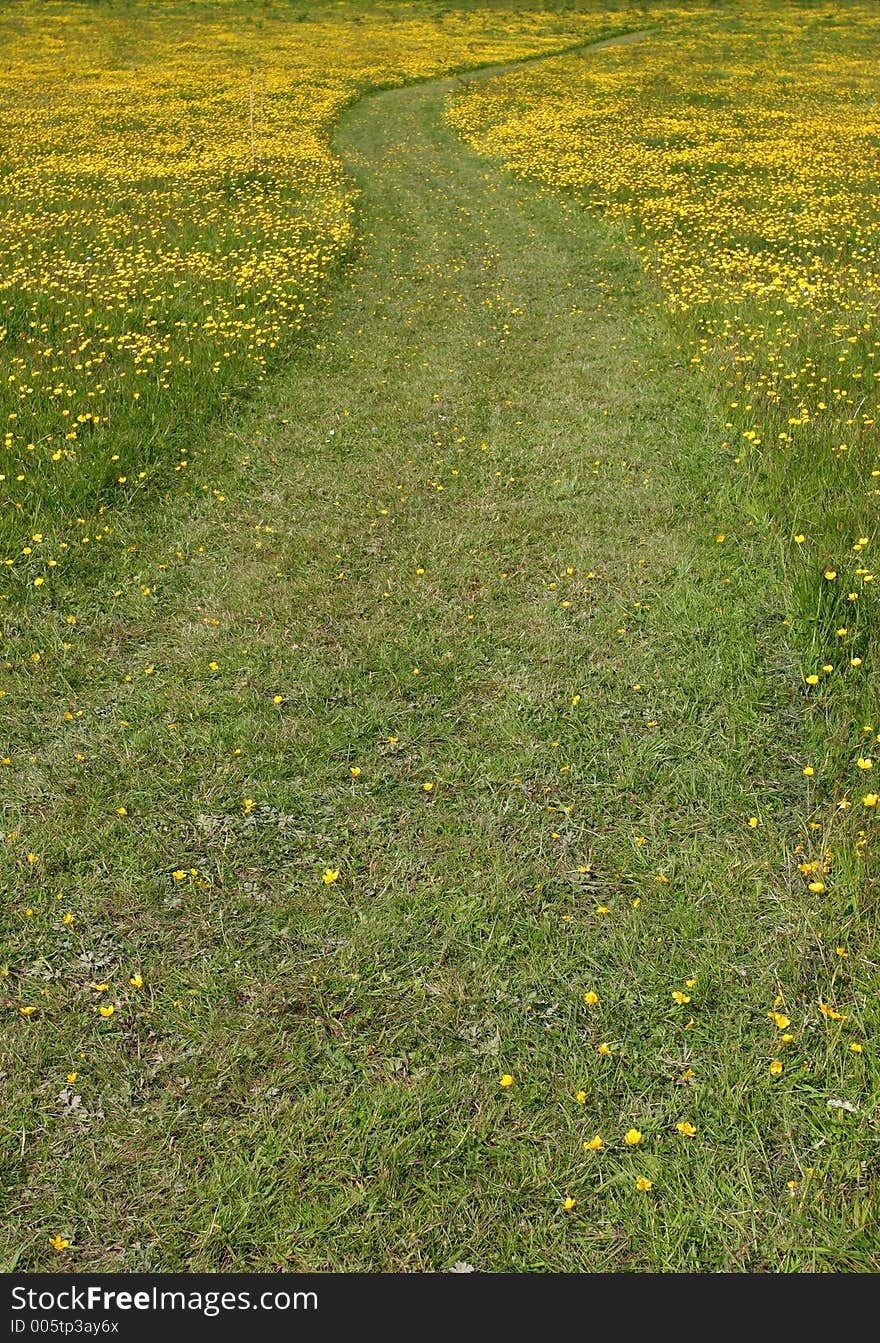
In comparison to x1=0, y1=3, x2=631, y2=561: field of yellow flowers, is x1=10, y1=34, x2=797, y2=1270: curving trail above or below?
below

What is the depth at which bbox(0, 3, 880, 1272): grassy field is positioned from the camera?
298cm

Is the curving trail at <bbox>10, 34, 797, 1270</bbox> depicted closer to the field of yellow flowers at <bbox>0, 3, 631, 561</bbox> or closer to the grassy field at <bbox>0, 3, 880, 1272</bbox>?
the grassy field at <bbox>0, 3, 880, 1272</bbox>

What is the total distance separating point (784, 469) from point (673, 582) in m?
1.69


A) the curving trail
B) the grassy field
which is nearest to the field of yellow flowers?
the grassy field

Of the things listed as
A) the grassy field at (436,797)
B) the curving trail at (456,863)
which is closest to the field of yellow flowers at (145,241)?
the grassy field at (436,797)

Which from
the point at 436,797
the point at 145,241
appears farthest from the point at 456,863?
the point at 145,241

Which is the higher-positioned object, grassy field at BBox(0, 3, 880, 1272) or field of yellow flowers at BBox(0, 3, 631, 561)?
field of yellow flowers at BBox(0, 3, 631, 561)

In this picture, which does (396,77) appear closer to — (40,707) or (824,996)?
(40,707)

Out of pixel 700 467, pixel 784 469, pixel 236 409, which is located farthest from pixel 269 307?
pixel 784 469

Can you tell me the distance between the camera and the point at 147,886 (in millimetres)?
4125

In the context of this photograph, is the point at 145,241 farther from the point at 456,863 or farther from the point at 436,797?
the point at 456,863

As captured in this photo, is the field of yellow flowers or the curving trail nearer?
the curving trail

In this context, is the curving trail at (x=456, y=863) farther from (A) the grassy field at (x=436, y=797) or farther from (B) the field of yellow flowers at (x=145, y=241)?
(B) the field of yellow flowers at (x=145, y=241)

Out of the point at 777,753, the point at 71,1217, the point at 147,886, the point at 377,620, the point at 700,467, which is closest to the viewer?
the point at 71,1217
